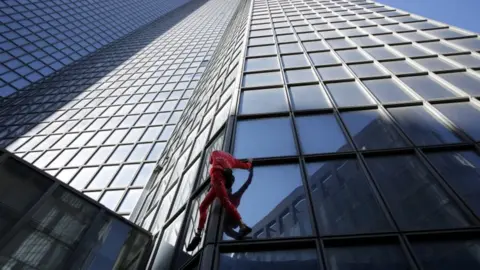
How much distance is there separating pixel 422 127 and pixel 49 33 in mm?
52798

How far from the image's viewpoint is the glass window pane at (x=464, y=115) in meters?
7.90

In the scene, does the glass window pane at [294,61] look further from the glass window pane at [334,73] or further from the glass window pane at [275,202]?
the glass window pane at [275,202]

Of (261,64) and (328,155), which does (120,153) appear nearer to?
(261,64)

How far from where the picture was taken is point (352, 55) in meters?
14.0

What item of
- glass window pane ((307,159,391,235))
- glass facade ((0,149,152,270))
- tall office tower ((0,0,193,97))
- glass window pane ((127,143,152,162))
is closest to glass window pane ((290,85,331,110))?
glass window pane ((307,159,391,235))

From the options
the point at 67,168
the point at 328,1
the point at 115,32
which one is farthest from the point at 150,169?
the point at 115,32

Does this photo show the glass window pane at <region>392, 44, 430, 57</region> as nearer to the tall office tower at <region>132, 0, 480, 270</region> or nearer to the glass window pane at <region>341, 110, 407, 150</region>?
the tall office tower at <region>132, 0, 480, 270</region>

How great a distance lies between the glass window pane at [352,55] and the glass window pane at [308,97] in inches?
134

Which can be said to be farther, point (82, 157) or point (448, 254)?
point (82, 157)

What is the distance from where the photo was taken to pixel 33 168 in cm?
813

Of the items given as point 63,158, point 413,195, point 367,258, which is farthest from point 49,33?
point 367,258

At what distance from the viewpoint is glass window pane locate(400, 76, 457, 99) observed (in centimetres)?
989

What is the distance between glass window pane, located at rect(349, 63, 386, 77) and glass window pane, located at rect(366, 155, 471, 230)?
18.0 ft

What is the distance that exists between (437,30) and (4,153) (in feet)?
62.0
